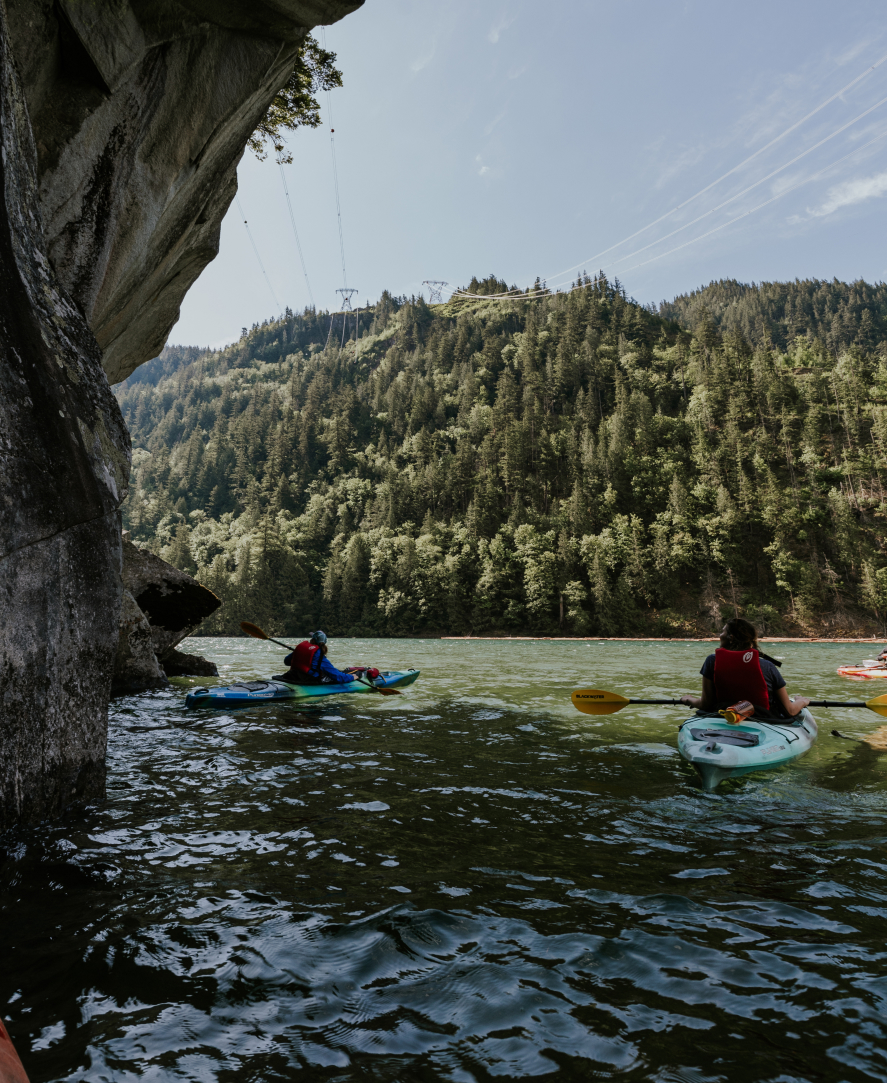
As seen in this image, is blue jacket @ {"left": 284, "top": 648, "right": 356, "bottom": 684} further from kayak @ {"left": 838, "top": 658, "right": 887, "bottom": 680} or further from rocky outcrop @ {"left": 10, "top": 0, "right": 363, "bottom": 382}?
kayak @ {"left": 838, "top": 658, "right": 887, "bottom": 680}

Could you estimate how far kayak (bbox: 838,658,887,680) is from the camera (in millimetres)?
15620

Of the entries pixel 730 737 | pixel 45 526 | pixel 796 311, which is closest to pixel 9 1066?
pixel 45 526

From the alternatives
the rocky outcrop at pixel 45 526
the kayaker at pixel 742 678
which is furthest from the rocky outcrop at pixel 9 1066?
the kayaker at pixel 742 678

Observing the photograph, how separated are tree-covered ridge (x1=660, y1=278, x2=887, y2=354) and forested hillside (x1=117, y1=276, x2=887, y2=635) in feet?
5.92

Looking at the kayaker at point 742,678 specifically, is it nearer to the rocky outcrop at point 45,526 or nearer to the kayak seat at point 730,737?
the kayak seat at point 730,737

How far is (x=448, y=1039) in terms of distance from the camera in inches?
97.7

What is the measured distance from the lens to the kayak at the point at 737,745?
645 centimetres

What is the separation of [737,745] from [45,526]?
6.88 m

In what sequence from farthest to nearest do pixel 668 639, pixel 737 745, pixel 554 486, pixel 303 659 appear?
pixel 554 486
pixel 668 639
pixel 303 659
pixel 737 745

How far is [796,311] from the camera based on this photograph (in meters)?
145

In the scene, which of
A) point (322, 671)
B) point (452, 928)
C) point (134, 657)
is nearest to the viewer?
point (452, 928)

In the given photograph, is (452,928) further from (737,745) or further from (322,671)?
(322,671)

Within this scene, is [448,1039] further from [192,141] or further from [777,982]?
[192,141]

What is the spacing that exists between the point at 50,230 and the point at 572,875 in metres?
9.33
